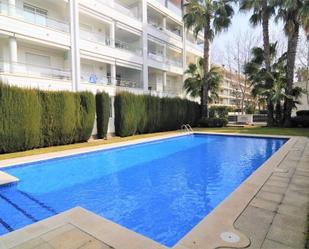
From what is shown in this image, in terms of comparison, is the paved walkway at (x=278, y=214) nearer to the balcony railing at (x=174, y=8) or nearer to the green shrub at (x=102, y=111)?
the green shrub at (x=102, y=111)

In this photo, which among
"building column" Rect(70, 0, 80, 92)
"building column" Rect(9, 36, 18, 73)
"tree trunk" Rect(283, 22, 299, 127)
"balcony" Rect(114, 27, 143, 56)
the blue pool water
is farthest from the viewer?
"balcony" Rect(114, 27, 143, 56)

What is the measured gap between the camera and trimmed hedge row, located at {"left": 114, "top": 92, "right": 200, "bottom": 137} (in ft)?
58.2

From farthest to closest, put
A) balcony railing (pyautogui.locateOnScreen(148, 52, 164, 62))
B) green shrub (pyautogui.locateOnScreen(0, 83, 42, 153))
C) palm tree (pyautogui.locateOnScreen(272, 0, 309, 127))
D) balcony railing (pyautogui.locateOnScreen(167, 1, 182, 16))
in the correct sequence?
1. balcony railing (pyautogui.locateOnScreen(167, 1, 182, 16))
2. balcony railing (pyautogui.locateOnScreen(148, 52, 164, 62))
3. palm tree (pyautogui.locateOnScreen(272, 0, 309, 127))
4. green shrub (pyautogui.locateOnScreen(0, 83, 42, 153))

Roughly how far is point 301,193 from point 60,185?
6.53 m

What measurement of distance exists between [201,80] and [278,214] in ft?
73.6

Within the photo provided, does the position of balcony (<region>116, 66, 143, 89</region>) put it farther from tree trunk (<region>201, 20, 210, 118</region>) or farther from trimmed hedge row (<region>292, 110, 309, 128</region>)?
trimmed hedge row (<region>292, 110, 309, 128</region>)

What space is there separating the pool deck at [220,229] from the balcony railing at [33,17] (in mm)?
14727

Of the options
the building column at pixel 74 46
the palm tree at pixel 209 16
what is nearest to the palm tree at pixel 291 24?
the palm tree at pixel 209 16

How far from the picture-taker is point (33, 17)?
49.3 ft

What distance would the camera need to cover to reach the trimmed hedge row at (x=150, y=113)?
58.2 feet

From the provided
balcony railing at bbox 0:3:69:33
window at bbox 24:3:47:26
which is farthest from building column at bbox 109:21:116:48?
window at bbox 24:3:47:26

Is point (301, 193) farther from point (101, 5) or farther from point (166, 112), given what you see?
point (101, 5)

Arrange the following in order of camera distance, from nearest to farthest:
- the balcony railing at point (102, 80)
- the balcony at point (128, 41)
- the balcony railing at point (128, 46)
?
the balcony railing at point (102, 80) → the balcony at point (128, 41) → the balcony railing at point (128, 46)

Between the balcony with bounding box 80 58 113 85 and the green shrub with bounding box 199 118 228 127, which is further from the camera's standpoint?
the green shrub with bounding box 199 118 228 127
